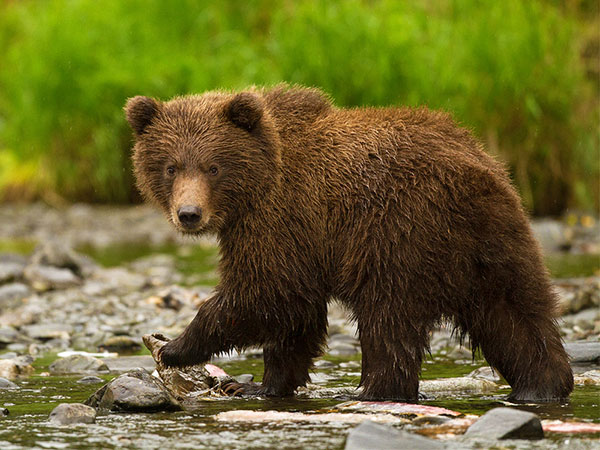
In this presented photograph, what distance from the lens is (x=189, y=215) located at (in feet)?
20.3

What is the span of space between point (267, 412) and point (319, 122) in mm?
1960

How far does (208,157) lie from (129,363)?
6.57ft

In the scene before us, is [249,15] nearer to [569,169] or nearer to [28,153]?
[28,153]

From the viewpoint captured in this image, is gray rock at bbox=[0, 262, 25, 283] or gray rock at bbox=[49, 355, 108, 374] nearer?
gray rock at bbox=[49, 355, 108, 374]

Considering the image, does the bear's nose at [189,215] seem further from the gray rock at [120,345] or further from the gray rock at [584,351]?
the gray rock at [584,351]

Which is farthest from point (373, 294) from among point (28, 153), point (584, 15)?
point (28, 153)

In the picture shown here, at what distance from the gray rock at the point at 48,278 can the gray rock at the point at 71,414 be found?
6.39m

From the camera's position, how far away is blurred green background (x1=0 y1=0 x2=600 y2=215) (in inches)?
631

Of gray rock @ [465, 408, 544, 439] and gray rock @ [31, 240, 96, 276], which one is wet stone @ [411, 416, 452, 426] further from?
gray rock @ [31, 240, 96, 276]

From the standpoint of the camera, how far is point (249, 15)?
21.4m

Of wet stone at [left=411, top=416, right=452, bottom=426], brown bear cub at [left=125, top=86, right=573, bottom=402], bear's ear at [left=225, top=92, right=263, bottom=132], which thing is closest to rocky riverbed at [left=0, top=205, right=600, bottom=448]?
wet stone at [left=411, top=416, right=452, bottom=426]

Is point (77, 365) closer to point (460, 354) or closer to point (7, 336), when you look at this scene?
point (7, 336)

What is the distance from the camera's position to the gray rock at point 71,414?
5363 mm

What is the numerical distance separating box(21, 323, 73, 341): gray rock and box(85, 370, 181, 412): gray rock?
3050mm
